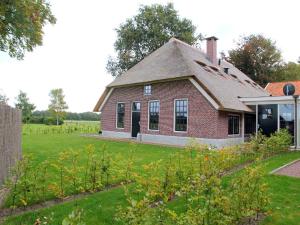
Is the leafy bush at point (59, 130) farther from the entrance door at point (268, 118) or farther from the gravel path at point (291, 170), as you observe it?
the gravel path at point (291, 170)

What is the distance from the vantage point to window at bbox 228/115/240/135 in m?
17.9

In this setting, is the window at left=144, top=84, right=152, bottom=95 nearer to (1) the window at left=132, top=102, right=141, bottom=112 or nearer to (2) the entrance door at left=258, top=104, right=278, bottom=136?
(1) the window at left=132, top=102, right=141, bottom=112

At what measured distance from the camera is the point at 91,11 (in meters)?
12.1

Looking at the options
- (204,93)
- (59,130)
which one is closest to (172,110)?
(204,93)

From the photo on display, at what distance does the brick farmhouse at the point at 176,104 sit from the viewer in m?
16.8

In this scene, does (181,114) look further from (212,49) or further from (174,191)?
(174,191)

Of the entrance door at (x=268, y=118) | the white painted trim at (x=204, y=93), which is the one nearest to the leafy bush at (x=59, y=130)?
the white painted trim at (x=204, y=93)

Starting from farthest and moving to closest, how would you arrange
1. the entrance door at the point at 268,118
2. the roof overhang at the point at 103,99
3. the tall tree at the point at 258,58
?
the tall tree at the point at 258,58 < the roof overhang at the point at 103,99 < the entrance door at the point at 268,118

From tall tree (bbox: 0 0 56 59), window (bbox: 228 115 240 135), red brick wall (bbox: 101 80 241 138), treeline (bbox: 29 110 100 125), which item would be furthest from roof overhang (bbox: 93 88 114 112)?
treeline (bbox: 29 110 100 125)

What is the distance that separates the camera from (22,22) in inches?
524

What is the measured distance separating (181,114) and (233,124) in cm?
331

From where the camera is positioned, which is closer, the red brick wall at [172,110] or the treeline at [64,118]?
the red brick wall at [172,110]

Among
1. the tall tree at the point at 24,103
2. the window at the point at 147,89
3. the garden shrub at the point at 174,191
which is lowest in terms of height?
the garden shrub at the point at 174,191

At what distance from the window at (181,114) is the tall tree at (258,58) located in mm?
20397
